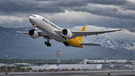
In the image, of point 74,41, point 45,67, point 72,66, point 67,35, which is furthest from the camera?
point 72,66

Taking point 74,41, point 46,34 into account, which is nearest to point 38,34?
point 46,34

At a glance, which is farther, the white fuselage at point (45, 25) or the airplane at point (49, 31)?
the airplane at point (49, 31)

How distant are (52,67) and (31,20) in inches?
2712

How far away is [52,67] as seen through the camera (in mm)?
122125

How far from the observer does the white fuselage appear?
186ft

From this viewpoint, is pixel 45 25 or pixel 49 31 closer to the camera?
pixel 45 25

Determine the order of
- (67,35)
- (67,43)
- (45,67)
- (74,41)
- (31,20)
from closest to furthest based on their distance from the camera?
(31,20)
(67,35)
(67,43)
(74,41)
(45,67)

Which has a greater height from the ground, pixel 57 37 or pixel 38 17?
pixel 38 17

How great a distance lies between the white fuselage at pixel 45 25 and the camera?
186 feet

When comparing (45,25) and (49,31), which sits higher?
(45,25)

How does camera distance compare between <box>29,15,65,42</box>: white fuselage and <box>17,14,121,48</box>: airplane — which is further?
<box>17,14,121,48</box>: airplane

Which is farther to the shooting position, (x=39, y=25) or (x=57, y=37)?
(x=57, y=37)

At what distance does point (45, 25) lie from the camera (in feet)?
191

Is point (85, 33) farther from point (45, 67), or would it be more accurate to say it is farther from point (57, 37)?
point (45, 67)
